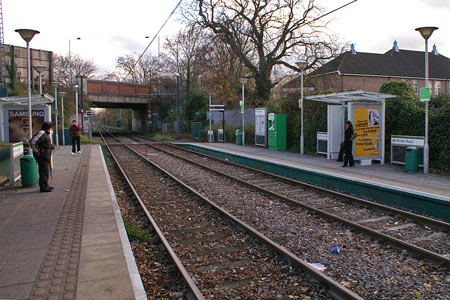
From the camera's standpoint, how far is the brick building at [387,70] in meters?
46.1

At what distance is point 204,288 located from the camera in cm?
462

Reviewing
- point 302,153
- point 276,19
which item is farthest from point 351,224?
point 276,19

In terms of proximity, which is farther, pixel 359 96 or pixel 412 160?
pixel 359 96

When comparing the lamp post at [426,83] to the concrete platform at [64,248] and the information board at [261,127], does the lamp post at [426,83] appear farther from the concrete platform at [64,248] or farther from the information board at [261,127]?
the information board at [261,127]

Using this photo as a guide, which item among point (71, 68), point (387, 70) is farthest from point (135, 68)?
point (387, 70)

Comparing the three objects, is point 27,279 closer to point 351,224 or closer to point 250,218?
point 250,218

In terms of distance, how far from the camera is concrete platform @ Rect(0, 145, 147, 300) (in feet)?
13.5

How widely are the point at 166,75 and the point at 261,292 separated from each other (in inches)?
1841

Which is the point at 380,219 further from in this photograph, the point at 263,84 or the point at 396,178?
the point at 263,84

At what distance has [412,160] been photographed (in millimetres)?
12258

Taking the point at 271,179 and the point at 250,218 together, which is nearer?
the point at 250,218

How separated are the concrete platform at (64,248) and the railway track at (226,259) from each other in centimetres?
77

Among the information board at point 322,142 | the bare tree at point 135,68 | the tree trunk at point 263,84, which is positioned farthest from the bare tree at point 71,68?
the information board at point 322,142

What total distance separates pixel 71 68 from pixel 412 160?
62.4m
